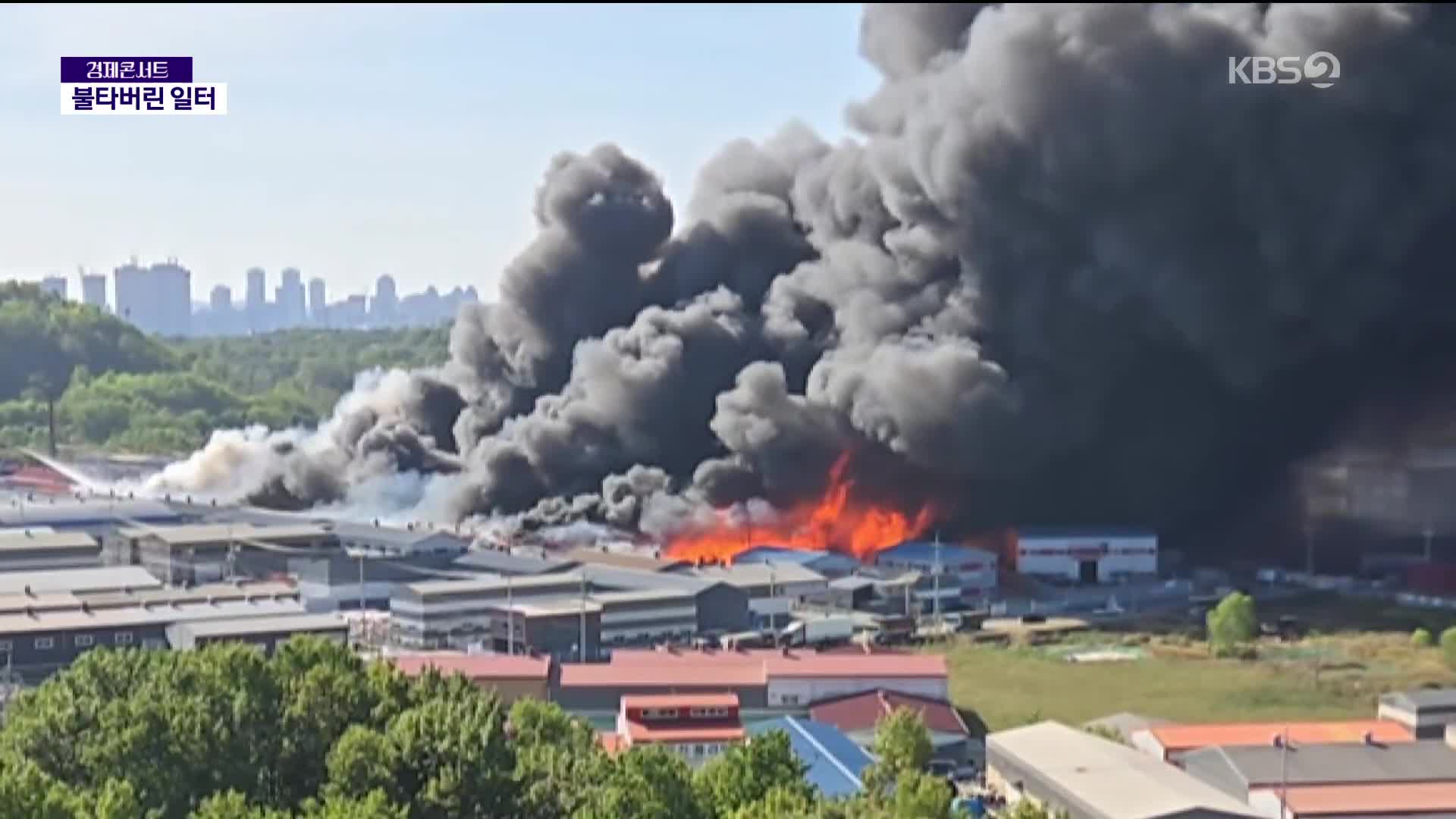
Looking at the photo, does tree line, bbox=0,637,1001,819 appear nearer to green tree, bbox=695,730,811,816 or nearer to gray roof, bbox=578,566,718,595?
green tree, bbox=695,730,811,816

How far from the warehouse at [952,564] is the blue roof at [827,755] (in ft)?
54.2

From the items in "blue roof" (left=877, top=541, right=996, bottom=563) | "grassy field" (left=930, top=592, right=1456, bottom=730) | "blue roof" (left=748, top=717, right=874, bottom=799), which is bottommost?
"grassy field" (left=930, top=592, right=1456, bottom=730)

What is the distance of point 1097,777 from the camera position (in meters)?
25.5

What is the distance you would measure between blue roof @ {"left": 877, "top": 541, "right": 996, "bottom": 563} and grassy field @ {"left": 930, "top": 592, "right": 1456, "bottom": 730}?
541cm

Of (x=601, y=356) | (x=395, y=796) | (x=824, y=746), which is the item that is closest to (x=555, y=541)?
(x=601, y=356)

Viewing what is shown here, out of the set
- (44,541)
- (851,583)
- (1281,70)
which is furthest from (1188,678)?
(44,541)

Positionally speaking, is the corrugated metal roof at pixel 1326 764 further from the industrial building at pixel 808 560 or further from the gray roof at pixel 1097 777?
the industrial building at pixel 808 560

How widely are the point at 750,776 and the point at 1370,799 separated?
33.1ft

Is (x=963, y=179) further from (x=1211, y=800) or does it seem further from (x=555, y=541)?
(x=1211, y=800)

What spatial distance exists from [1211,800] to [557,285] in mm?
39725

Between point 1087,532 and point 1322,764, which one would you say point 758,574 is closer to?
point 1087,532

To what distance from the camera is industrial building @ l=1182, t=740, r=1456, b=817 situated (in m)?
25.0

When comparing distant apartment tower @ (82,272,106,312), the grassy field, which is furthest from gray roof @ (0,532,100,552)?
distant apartment tower @ (82,272,106,312)

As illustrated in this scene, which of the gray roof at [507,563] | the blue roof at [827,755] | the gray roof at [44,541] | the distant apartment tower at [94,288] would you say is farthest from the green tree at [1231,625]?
the distant apartment tower at [94,288]
